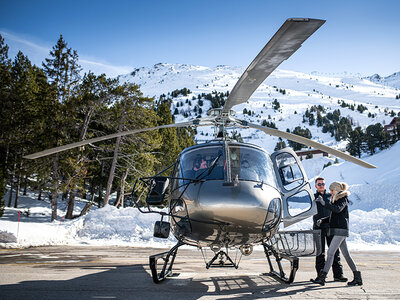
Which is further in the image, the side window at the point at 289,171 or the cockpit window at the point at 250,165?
the side window at the point at 289,171

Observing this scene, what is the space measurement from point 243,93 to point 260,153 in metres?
1.17

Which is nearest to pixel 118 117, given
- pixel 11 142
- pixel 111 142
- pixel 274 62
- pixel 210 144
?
pixel 111 142

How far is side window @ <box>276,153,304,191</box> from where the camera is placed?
5.54 meters

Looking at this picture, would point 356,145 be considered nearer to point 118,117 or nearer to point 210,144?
point 118,117

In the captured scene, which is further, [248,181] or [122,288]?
[122,288]

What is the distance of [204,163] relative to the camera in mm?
4988

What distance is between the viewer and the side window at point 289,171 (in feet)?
18.2

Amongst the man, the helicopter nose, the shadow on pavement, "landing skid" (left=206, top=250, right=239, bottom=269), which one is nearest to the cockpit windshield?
the helicopter nose

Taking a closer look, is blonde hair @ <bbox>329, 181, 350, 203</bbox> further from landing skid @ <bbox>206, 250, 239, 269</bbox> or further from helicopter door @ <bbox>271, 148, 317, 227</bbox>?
landing skid @ <bbox>206, 250, 239, 269</bbox>

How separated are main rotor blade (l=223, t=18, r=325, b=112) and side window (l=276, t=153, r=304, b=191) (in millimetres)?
1761

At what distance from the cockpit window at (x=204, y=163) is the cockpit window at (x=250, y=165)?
0.59 feet

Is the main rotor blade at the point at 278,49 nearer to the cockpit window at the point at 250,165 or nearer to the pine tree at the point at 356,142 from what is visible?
the cockpit window at the point at 250,165

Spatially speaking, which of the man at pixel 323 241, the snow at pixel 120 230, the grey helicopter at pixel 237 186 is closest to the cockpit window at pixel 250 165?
the grey helicopter at pixel 237 186

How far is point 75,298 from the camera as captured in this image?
4.04m
